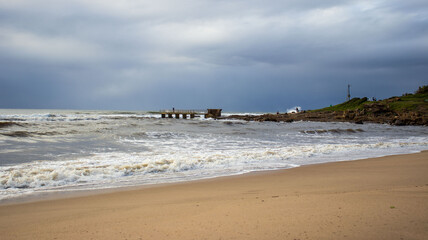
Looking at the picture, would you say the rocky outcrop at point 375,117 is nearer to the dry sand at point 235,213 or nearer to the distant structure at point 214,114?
the distant structure at point 214,114

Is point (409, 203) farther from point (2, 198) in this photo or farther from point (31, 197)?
point (2, 198)

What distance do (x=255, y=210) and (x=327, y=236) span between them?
104cm

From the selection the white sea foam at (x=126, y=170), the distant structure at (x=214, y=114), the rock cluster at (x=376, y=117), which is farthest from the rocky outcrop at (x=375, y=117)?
the white sea foam at (x=126, y=170)

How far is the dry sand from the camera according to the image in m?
2.79

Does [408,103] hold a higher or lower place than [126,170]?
higher

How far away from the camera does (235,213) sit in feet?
11.2

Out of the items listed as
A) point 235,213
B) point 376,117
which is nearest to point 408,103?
point 376,117

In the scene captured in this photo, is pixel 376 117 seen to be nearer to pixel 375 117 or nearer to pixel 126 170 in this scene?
pixel 375 117

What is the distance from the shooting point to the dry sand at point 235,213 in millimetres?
2785

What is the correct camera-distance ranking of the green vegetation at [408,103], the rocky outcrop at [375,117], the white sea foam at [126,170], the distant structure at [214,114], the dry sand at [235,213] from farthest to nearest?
the distant structure at [214,114], the green vegetation at [408,103], the rocky outcrop at [375,117], the white sea foam at [126,170], the dry sand at [235,213]

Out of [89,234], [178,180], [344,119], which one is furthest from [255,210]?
[344,119]

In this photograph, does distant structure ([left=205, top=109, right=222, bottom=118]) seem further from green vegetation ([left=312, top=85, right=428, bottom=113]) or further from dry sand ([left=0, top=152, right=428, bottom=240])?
dry sand ([left=0, top=152, right=428, bottom=240])

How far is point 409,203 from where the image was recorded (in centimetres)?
356

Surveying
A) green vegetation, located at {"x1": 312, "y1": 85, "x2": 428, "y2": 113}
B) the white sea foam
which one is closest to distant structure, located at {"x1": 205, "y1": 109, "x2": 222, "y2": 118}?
green vegetation, located at {"x1": 312, "y1": 85, "x2": 428, "y2": 113}
